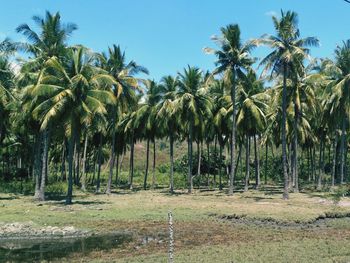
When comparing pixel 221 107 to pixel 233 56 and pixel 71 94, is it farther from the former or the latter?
pixel 71 94

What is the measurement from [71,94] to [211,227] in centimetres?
1366

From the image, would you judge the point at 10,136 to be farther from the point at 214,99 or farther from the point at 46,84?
the point at 46,84

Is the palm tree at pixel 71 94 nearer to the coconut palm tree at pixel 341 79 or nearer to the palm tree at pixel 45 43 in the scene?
the palm tree at pixel 45 43

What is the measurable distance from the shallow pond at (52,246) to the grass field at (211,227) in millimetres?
726

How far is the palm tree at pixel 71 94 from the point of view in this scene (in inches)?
1200

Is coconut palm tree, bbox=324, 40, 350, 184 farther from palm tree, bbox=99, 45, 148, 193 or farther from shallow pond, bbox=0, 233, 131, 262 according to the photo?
shallow pond, bbox=0, 233, 131, 262

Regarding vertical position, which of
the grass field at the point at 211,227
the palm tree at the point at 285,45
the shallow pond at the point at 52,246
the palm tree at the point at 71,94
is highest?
the palm tree at the point at 285,45

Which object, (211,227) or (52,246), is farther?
(211,227)

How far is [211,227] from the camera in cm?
2256

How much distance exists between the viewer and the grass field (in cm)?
1575

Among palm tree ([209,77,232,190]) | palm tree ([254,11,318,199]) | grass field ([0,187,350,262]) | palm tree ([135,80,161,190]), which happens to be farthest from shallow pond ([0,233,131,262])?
palm tree ([209,77,232,190])

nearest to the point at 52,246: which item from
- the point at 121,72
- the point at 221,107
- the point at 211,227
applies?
the point at 211,227

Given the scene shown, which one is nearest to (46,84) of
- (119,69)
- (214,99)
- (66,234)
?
(119,69)

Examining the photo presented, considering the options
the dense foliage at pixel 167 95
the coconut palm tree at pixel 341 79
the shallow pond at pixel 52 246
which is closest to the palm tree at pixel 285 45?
the dense foliage at pixel 167 95
